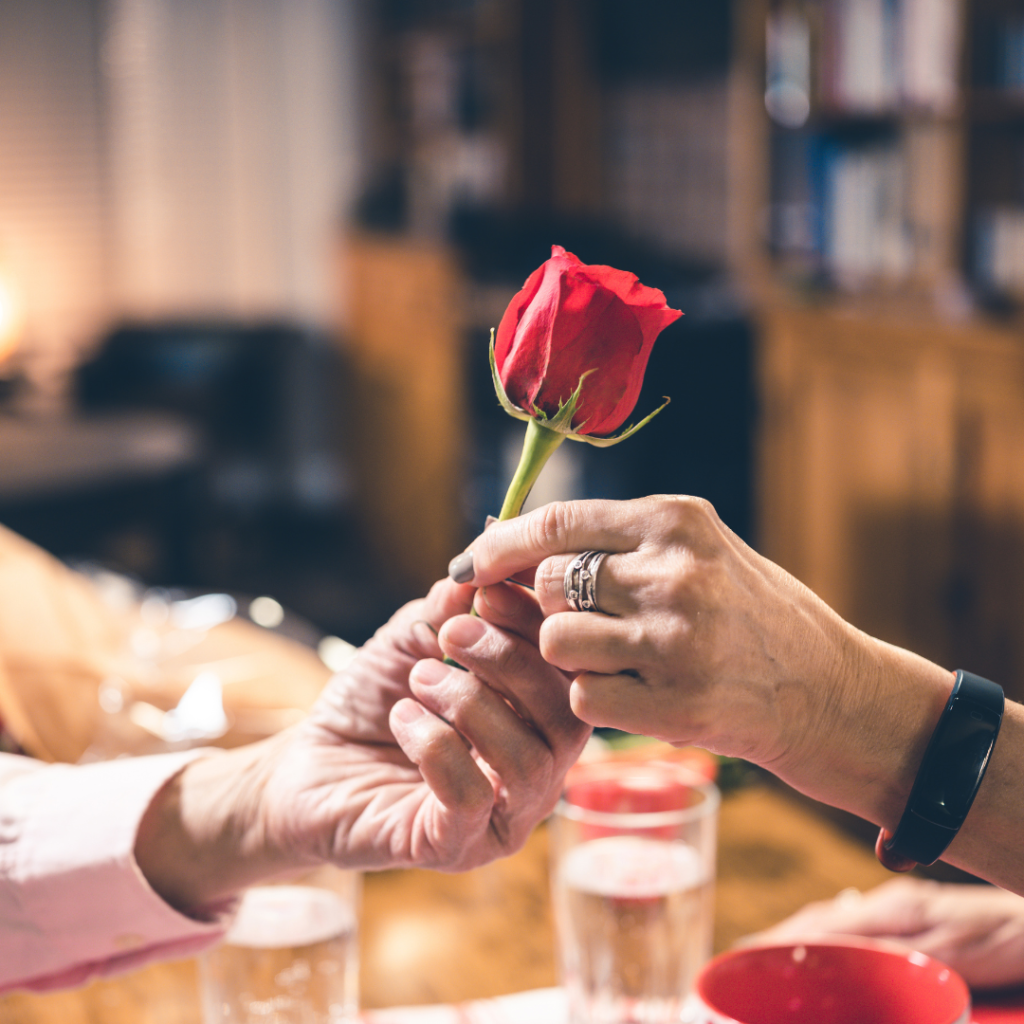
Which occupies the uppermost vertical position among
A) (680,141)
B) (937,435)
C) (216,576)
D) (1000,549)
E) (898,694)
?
(680,141)

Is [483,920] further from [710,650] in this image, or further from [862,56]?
[862,56]

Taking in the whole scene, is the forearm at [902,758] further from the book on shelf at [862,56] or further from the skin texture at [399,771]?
the book on shelf at [862,56]

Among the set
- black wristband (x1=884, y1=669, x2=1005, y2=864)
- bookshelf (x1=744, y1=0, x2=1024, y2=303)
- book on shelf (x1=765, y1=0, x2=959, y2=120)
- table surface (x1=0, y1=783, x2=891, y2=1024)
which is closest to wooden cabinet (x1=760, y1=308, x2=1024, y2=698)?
bookshelf (x1=744, y1=0, x2=1024, y2=303)

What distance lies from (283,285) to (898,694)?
18.5 feet

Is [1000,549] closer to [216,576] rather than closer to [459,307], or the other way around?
[459,307]

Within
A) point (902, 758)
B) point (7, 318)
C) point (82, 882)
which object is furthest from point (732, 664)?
point (7, 318)

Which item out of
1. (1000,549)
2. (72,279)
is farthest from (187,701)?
(72,279)

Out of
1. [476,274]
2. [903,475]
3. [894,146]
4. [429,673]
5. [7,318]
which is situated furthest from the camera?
→ [476,274]

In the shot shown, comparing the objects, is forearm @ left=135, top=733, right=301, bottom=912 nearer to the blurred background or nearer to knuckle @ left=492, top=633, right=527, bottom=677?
knuckle @ left=492, top=633, right=527, bottom=677

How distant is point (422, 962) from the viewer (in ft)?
3.05

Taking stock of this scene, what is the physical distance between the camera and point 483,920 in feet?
3.23

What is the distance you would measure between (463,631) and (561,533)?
87 millimetres

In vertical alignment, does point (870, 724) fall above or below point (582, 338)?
below

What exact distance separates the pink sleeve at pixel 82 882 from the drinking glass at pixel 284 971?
5cm
